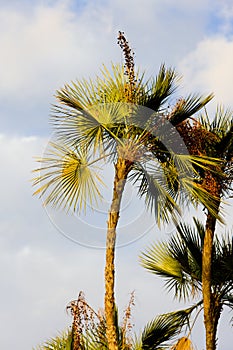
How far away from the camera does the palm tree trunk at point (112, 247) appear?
846 cm

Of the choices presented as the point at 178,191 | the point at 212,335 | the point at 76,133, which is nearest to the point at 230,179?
the point at 178,191

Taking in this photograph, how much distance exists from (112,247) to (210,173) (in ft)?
8.20

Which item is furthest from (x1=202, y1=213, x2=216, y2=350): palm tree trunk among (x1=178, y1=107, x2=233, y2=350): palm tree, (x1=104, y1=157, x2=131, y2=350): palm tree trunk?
(x1=104, y1=157, x2=131, y2=350): palm tree trunk

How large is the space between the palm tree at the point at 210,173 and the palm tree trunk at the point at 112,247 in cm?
161

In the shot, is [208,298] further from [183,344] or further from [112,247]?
[112,247]

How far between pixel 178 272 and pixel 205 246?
0.67 meters

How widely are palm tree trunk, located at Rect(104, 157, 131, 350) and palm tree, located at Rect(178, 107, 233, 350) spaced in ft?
5.28

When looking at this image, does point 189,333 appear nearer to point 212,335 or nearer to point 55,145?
point 212,335

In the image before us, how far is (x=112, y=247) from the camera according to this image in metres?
8.70

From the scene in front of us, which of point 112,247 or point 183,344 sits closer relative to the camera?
point 112,247

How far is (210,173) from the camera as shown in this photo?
10609mm

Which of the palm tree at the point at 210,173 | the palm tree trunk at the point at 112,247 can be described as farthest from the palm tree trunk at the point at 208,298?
the palm tree trunk at the point at 112,247

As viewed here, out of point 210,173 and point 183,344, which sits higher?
point 210,173

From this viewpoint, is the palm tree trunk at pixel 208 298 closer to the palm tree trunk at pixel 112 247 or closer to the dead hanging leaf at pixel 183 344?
the dead hanging leaf at pixel 183 344
